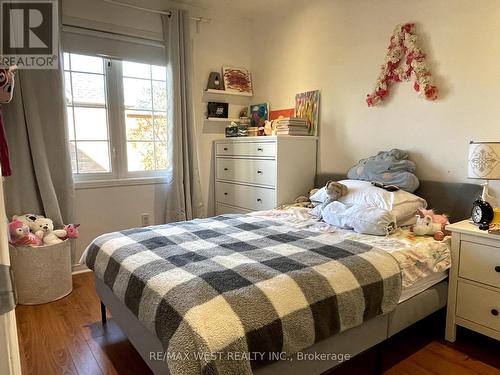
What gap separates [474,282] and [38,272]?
9.37ft

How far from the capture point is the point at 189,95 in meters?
3.32

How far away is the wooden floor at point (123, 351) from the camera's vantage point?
Answer: 1.71 m

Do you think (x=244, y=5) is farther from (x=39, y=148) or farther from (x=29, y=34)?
(x=39, y=148)

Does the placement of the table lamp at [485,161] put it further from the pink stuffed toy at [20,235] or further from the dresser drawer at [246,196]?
the pink stuffed toy at [20,235]

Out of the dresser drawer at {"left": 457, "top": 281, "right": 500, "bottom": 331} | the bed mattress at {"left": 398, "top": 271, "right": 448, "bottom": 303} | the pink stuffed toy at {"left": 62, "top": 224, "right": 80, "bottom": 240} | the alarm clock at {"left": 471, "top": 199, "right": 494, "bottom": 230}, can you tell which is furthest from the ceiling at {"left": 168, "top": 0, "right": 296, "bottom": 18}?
the dresser drawer at {"left": 457, "top": 281, "right": 500, "bottom": 331}

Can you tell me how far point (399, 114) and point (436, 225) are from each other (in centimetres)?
93

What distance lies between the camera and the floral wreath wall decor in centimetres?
229

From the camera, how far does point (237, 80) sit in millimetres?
3762

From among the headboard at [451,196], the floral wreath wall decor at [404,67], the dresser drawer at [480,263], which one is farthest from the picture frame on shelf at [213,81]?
the dresser drawer at [480,263]

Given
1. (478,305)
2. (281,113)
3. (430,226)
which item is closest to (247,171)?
(281,113)

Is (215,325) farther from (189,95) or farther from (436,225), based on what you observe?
(189,95)

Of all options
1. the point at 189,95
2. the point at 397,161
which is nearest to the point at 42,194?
the point at 189,95

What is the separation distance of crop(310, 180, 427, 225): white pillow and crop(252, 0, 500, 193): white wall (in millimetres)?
312

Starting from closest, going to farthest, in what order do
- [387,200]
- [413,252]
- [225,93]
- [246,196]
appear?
[413,252] < [387,200] < [246,196] < [225,93]
